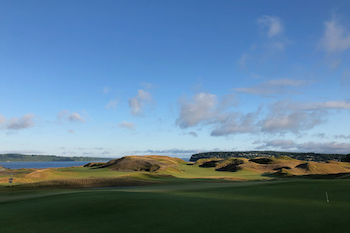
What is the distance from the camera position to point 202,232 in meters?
8.43

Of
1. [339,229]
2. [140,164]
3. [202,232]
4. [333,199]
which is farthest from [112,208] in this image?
[140,164]

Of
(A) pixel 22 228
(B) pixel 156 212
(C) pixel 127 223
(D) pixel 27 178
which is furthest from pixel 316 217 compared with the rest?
(D) pixel 27 178

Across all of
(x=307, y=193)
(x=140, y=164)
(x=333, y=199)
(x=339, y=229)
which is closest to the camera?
(x=339, y=229)

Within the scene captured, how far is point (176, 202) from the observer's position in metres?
14.4

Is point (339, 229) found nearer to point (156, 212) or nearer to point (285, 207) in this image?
point (285, 207)

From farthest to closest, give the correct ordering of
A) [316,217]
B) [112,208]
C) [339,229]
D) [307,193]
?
[307,193] → [112,208] → [316,217] → [339,229]

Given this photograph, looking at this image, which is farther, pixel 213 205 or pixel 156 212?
pixel 213 205

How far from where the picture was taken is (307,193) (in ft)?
54.0

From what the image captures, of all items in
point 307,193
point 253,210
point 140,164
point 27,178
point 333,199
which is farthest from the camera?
point 140,164

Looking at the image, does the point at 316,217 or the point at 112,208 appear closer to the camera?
the point at 316,217

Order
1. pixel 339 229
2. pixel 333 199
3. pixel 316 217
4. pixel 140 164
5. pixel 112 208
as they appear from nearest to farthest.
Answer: pixel 339 229 → pixel 316 217 → pixel 112 208 → pixel 333 199 → pixel 140 164

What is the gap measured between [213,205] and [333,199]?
697 cm

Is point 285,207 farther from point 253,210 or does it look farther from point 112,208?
point 112,208

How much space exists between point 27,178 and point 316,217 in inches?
1856
